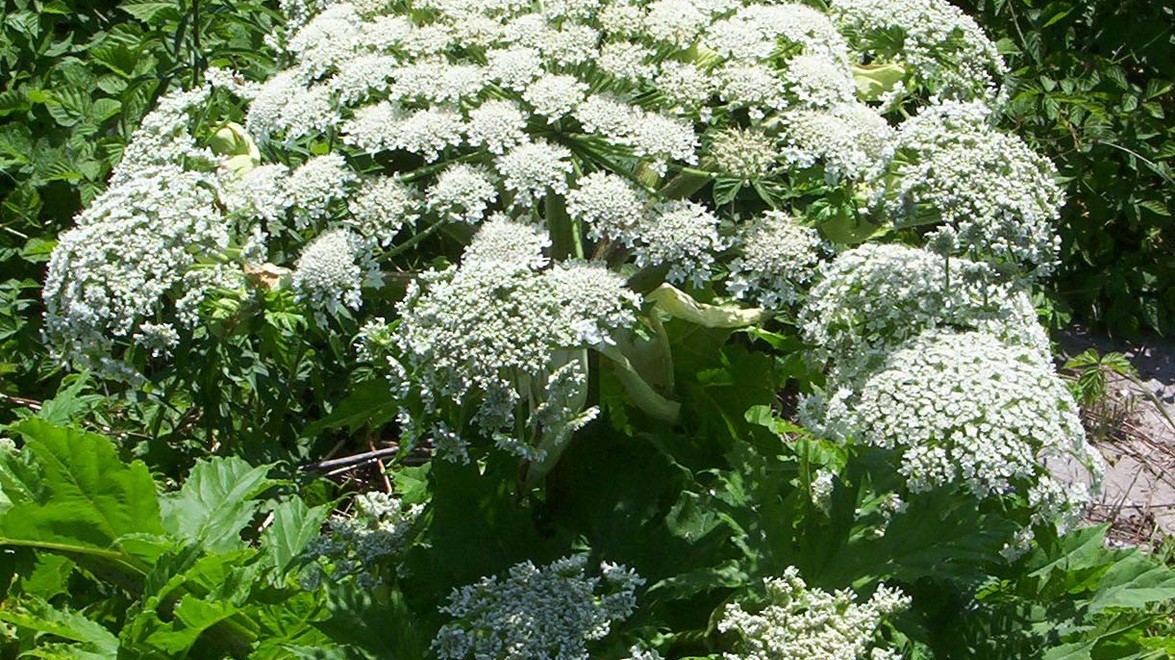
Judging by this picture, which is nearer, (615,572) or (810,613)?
(810,613)

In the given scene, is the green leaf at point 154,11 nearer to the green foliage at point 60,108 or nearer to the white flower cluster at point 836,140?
the green foliage at point 60,108

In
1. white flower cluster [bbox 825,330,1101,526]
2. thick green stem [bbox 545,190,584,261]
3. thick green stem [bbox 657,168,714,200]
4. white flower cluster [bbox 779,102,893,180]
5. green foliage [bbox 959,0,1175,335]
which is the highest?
A: white flower cluster [bbox 779,102,893,180]

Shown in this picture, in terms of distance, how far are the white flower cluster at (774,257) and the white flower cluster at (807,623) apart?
604 millimetres

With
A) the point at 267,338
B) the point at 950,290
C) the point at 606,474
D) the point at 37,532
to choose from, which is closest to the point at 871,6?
the point at 950,290

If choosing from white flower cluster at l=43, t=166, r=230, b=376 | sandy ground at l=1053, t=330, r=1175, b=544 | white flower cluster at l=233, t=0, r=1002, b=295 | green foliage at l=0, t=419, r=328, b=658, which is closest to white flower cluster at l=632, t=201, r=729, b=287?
white flower cluster at l=233, t=0, r=1002, b=295

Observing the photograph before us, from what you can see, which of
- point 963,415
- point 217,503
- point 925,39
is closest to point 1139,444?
point 925,39

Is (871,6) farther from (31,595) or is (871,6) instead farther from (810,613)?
(31,595)

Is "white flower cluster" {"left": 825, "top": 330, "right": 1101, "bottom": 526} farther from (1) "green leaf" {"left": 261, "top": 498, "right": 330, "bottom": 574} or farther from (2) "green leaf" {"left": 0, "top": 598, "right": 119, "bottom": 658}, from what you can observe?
(2) "green leaf" {"left": 0, "top": 598, "right": 119, "bottom": 658}

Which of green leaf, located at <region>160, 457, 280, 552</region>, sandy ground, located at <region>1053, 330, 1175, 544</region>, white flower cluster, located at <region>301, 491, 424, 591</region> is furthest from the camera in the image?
sandy ground, located at <region>1053, 330, 1175, 544</region>

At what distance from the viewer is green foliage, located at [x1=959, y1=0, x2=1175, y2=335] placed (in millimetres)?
5566

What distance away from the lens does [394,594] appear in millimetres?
3127

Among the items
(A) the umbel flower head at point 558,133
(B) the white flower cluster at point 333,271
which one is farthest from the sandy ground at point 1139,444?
(B) the white flower cluster at point 333,271

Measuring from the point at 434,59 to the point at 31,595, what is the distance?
5.98 ft

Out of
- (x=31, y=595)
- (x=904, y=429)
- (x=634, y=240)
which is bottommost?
(x=31, y=595)
